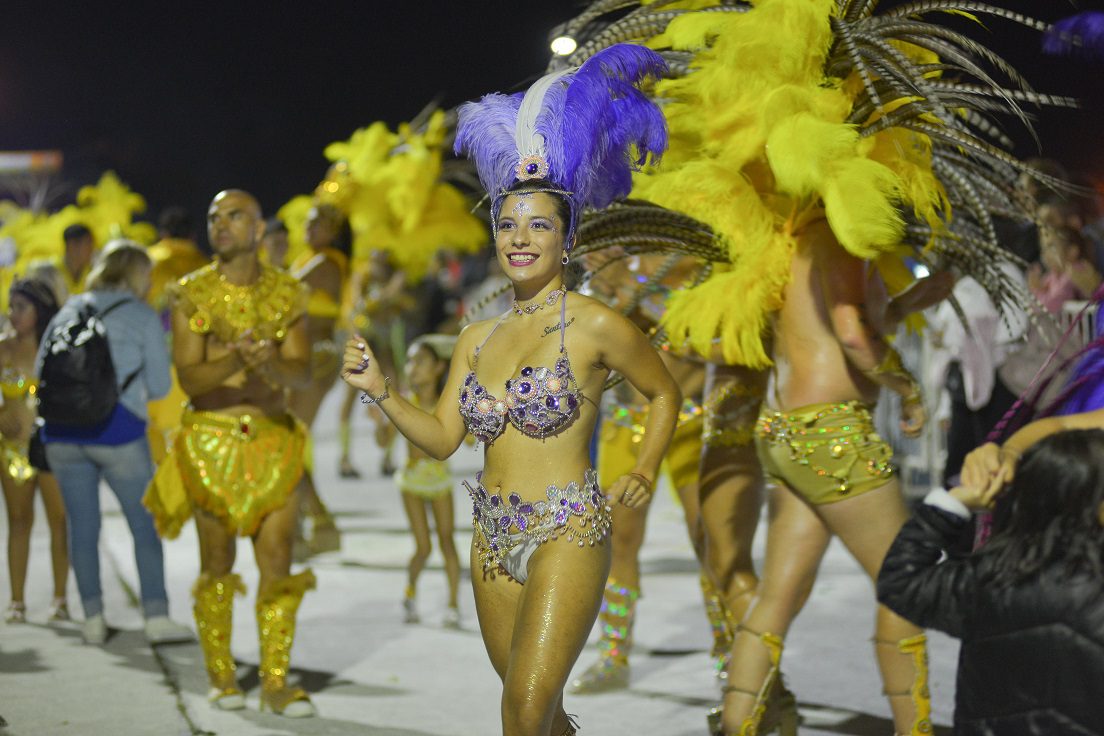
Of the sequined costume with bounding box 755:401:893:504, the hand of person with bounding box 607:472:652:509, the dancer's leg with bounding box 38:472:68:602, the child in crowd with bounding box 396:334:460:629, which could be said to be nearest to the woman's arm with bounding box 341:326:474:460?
the hand of person with bounding box 607:472:652:509

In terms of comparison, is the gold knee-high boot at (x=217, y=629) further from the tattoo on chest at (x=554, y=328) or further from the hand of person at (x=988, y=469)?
the hand of person at (x=988, y=469)

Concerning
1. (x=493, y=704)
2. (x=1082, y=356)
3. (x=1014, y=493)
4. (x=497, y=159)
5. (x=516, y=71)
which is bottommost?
(x=493, y=704)

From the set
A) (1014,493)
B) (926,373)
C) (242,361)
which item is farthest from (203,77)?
(1014,493)

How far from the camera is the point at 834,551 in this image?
27.0 feet

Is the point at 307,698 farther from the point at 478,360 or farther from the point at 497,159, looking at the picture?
the point at 497,159

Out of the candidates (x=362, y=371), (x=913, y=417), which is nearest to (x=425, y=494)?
(x=913, y=417)

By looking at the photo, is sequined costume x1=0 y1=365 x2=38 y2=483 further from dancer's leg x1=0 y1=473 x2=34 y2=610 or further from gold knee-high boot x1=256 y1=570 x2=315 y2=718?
gold knee-high boot x1=256 y1=570 x2=315 y2=718

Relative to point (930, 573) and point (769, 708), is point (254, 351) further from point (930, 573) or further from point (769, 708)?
point (930, 573)

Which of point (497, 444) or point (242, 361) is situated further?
point (242, 361)

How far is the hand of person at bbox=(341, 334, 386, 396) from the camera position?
3438 mm

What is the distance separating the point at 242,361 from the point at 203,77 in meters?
13.3

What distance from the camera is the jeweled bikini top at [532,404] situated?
11.0 feet

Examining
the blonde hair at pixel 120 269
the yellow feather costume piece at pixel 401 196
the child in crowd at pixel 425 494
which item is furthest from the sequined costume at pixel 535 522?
the yellow feather costume piece at pixel 401 196

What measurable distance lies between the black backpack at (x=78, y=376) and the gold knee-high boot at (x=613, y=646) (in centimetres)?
252
